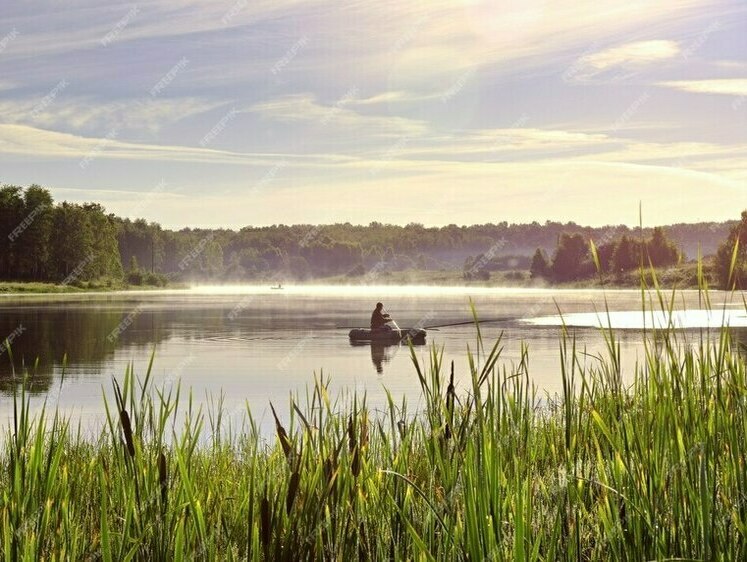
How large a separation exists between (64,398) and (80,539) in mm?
17947

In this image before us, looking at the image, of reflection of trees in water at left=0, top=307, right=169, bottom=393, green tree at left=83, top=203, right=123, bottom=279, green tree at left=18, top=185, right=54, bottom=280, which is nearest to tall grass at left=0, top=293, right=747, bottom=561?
reflection of trees in water at left=0, top=307, right=169, bottom=393

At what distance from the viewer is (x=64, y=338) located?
1793 inches

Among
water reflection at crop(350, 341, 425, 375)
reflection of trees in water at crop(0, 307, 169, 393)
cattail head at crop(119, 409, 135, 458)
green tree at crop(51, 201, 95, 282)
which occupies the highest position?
green tree at crop(51, 201, 95, 282)

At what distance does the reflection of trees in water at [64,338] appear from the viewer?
32.0 m

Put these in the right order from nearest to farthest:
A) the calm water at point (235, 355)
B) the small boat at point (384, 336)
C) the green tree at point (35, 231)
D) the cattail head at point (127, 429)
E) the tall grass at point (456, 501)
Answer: the tall grass at point (456, 501) < the cattail head at point (127, 429) < the calm water at point (235, 355) < the small boat at point (384, 336) < the green tree at point (35, 231)

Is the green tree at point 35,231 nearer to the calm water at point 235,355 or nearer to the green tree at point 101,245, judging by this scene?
the green tree at point 101,245

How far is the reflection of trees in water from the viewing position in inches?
1261

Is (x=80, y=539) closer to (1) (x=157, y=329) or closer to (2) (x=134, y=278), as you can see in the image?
(1) (x=157, y=329)

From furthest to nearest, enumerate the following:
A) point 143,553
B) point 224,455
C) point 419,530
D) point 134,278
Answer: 1. point 134,278
2. point 224,455
3. point 419,530
4. point 143,553

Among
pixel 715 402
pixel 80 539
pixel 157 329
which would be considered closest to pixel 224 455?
pixel 80 539

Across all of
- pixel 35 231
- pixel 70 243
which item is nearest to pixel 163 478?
pixel 35 231

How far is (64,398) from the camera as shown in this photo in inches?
912

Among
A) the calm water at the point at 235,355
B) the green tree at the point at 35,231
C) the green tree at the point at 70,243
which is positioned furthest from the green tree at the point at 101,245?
the calm water at the point at 235,355

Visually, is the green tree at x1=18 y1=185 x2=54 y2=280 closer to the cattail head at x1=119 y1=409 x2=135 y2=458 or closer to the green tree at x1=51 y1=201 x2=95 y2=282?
the green tree at x1=51 y1=201 x2=95 y2=282
